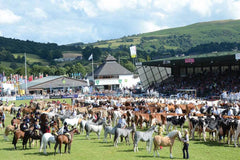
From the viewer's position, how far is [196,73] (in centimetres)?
5478

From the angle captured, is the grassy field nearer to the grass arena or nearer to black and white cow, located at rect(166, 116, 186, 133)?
black and white cow, located at rect(166, 116, 186, 133)

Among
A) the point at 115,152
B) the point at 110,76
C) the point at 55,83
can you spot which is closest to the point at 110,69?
the point at 110,76

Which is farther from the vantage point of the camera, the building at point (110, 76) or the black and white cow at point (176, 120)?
the building at point (110, 76)

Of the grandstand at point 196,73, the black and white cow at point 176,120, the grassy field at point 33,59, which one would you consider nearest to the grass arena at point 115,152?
the black and white cow at point 176,120

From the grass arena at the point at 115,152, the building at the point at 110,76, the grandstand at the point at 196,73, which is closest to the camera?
the grass arena at the point at 115,152

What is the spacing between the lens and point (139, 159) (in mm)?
15273

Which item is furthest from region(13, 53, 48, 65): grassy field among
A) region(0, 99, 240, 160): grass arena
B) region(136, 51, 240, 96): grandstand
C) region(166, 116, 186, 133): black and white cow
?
region(0, 99, 240, 160): grass arena

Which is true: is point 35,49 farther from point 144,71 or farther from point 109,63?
point 144,71

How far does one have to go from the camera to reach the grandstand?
45062 mm

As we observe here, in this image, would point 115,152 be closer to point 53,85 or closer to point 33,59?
Answer: point 53,85

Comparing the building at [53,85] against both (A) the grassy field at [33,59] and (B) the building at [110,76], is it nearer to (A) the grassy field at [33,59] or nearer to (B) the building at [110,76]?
(B) the building at [110,76]

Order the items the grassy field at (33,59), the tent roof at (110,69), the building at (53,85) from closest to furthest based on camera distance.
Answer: the building at (53,85), the tent roof at (110,69), the grassy field at (33,59)

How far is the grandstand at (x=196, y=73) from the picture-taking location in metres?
45.1

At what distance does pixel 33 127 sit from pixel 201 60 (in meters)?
31.9
